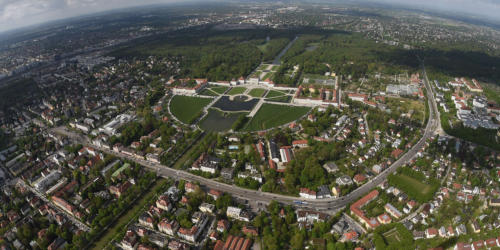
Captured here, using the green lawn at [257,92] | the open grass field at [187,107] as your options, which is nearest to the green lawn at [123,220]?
the open grass field at [187,107]

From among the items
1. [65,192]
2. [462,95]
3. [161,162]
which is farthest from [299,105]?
[65,192]

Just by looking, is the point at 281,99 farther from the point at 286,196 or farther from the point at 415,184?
the point at 415,184

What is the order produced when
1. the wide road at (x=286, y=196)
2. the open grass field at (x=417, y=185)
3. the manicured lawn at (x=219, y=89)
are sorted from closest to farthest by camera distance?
the wide road at (x=286, y=196)
the open grass field at (x=417, y=185)
the manicured lawn at (x=219, y=89)

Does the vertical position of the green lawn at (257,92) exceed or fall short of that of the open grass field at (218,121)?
it exceeds it

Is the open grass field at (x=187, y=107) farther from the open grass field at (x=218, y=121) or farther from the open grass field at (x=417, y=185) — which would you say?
the open grass field at (x=417, y=185)

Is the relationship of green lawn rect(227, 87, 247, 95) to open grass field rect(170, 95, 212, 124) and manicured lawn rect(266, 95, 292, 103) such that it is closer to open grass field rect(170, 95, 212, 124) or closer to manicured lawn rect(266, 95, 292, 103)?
open grass field rect(170, 95, 212, 124)

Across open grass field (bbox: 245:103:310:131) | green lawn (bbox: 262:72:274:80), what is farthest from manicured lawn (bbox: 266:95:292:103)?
green lawn (bbox: 262:72:274:80)
